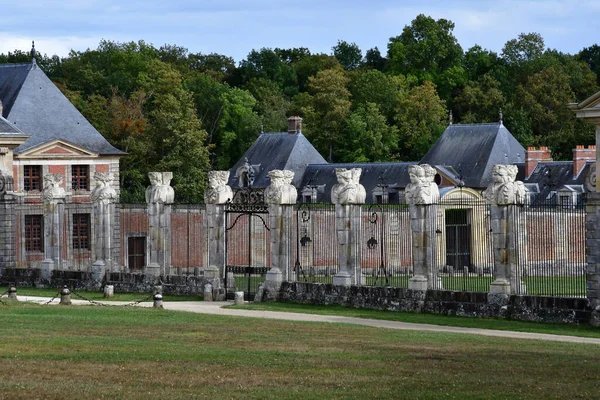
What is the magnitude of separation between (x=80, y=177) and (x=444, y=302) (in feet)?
125

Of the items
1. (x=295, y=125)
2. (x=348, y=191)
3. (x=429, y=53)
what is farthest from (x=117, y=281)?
(x=429, y=53)

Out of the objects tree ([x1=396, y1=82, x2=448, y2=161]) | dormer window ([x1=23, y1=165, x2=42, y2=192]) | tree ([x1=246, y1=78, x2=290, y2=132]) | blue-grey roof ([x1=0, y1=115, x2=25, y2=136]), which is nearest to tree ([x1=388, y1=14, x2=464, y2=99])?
tree ([x1=396, y1=82, x2=448, y2=161])

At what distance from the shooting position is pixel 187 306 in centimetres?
2936

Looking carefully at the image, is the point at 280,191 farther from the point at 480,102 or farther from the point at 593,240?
the point at 480,102

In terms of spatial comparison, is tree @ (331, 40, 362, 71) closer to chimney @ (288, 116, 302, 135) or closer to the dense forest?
the dense forest

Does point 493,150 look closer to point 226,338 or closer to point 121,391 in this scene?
point 226,338

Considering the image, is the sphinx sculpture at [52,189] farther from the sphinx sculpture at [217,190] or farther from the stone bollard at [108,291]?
the sphinx sculpture at [217,190]

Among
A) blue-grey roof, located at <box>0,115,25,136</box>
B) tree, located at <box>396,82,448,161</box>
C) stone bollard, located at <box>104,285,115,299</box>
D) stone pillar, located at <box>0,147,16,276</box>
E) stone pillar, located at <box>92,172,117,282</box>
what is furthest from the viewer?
tree, located at <box>396,82,448,161</box>

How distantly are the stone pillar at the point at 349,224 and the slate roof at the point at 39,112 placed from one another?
3296 cm

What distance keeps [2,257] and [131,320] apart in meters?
16.4

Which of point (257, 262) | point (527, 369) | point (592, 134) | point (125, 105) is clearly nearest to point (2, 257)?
point (257, 262)

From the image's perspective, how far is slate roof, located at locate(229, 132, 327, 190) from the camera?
68.2 meters

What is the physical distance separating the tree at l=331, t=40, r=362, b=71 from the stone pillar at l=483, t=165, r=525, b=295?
8208 centimetres

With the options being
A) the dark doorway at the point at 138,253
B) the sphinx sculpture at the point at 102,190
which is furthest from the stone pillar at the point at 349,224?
the dark doorway at the point at 138,253
